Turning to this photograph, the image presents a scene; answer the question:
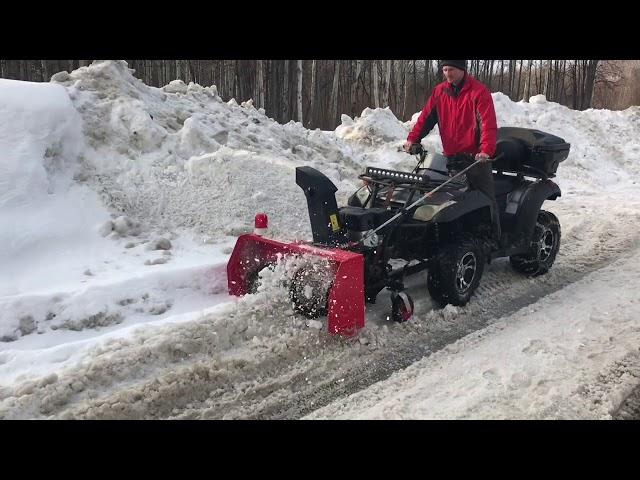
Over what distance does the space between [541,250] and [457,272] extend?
1656 millimetres

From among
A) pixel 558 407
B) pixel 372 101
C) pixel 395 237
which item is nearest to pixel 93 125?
pixel 395 237

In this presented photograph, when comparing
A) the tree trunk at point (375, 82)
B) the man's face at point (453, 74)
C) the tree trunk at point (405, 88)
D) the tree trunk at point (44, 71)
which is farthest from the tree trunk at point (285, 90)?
the man's face at point (453, 74)

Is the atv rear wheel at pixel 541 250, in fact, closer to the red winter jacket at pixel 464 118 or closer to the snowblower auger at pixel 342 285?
the red winter jacket at pixel 464 118

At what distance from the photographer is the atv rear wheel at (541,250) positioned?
247 inches

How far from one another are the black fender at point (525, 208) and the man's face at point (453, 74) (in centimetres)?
155

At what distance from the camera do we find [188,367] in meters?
4.02

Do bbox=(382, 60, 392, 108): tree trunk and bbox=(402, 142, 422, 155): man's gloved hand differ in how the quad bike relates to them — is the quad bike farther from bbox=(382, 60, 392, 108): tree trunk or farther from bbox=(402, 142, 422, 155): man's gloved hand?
bbox=(382, 60, 392, 108): tree trunk

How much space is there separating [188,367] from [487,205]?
3288 millimetres

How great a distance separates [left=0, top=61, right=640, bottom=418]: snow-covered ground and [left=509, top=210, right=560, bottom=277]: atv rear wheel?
0.61 ft

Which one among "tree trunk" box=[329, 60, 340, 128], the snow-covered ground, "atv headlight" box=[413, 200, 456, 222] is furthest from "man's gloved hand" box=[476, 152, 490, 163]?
"tree trunk" box=[329, 60, 340, 128]

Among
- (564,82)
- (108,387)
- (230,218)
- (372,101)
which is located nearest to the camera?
(108,387)

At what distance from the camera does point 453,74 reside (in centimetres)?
532

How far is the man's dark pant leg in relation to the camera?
5.46 meters

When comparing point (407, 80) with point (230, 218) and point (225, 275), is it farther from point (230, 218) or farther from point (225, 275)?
point (225, 275)
